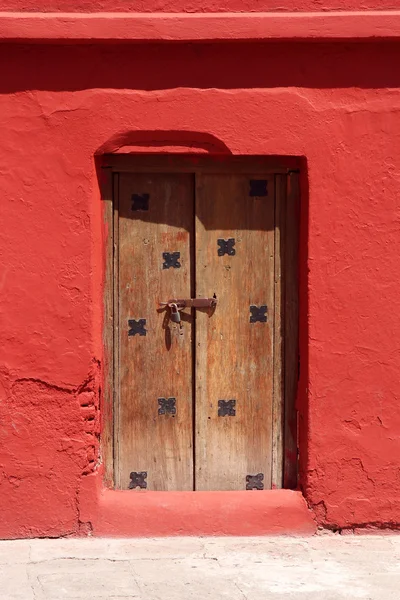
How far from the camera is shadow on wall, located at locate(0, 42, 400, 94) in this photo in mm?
5324

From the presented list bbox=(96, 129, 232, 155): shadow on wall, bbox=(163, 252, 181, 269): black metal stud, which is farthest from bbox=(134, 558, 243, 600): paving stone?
bbox=(96, 129, 232, 155): shadow on wall

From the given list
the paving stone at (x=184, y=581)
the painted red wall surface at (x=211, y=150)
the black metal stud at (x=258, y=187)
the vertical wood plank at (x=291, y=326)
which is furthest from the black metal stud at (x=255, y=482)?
the black metal stud at (x=258, y=187)

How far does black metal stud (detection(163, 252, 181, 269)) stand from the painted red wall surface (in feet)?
1.18

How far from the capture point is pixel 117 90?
17.5 ft

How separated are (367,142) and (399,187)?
290 mm

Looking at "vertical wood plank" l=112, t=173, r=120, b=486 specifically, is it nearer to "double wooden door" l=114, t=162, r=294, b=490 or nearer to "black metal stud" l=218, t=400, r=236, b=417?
"double wooden door" l=114, t=162, r=294, b=490

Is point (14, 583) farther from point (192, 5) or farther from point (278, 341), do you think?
point (192, 5)

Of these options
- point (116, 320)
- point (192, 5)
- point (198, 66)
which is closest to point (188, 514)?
point (116, 320)

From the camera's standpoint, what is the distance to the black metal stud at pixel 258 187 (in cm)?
562

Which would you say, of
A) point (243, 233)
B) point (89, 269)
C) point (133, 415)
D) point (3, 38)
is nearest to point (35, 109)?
point (3, 38)

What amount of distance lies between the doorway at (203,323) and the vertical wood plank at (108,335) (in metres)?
0.03

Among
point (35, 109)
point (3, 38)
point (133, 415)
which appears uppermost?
point (3, 38)

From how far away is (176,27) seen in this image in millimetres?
5277

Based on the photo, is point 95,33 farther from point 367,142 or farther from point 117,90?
point 367,142
